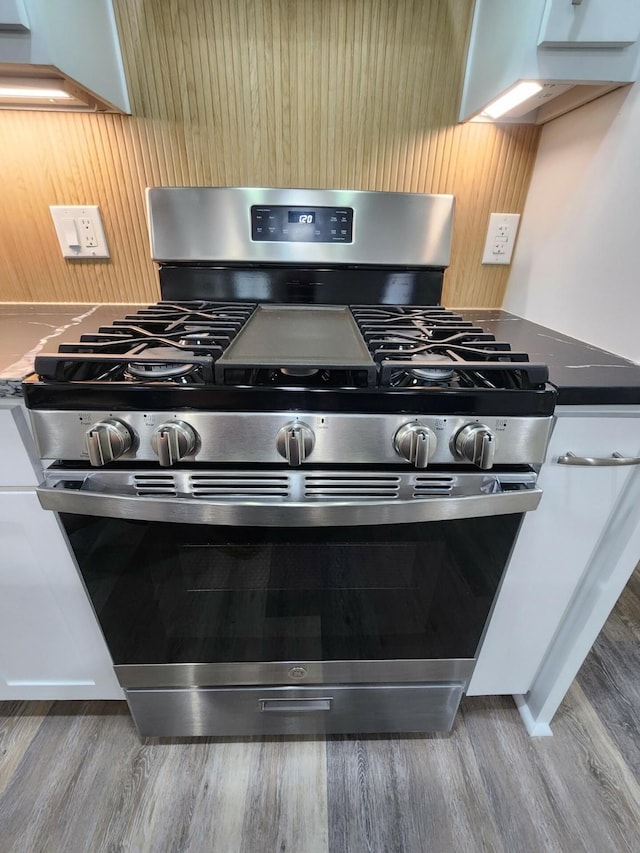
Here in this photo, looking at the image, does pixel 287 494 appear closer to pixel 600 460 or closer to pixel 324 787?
pixel 600 460

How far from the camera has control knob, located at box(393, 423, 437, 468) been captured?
0.55 metres

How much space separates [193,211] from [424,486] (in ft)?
2.86

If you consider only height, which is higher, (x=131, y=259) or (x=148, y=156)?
(x=148, y=156)

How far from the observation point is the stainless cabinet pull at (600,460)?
64cm

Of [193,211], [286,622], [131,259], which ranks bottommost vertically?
[286,622]

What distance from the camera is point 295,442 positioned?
1.79 ft

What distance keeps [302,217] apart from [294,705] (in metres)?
1.15

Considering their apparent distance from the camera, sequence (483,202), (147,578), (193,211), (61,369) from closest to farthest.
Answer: (61,369), (147,578), (193,211), (483,202)

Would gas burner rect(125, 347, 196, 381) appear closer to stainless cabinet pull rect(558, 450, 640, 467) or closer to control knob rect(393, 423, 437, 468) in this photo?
control knob rect(393, 423, 437, 468)

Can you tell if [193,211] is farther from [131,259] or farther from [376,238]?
[376,238]

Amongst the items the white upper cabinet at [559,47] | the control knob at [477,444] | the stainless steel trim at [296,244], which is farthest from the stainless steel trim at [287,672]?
the white upper cabinet at [559,47]

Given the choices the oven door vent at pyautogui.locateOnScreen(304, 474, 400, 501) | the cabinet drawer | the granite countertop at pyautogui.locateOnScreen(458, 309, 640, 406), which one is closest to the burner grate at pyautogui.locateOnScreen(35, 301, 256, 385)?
the oven door vent at pyautogui.locateOnScreen(304, 474, 400, 501)

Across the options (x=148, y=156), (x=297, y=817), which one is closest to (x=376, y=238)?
(x=148, y=156)

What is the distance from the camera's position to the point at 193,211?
3.18 feet
